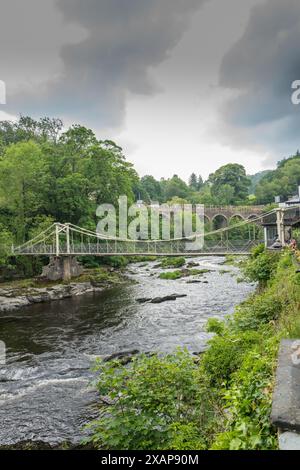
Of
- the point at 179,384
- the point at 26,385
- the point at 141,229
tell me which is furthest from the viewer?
the point at 141,229

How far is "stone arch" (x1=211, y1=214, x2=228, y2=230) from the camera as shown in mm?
49188

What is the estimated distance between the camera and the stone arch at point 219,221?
49.2 m

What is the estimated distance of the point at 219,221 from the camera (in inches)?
1976

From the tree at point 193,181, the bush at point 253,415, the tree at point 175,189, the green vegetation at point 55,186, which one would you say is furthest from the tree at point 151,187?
the bush at point 253,415

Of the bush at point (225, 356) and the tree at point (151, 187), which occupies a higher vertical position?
the tree at point (151, 187)

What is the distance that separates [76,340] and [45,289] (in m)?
7.91

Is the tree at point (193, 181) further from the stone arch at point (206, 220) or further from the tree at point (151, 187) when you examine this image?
the stone arch at point (206, 220)

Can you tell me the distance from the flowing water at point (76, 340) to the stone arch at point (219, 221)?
3109 centimetres

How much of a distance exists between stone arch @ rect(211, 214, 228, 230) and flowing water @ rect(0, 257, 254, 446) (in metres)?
31.1

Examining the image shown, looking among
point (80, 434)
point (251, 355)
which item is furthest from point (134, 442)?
point (80, 434)

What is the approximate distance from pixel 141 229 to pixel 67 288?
1371 cm

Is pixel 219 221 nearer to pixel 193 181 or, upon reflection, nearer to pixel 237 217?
pixel 237 217

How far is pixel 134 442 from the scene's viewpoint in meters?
3.25

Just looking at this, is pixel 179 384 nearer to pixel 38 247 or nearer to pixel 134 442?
pixel 134 442
